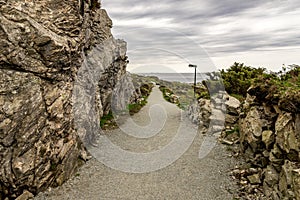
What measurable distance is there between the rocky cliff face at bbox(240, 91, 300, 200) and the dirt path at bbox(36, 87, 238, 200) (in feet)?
5.74

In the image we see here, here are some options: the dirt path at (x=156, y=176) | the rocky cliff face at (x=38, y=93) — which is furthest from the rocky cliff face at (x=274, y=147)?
the rocky cliff face at (x=38, y=93)

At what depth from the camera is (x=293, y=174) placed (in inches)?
346

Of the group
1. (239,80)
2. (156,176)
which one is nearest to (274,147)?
(156,176)

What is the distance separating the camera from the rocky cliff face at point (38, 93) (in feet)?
36.6

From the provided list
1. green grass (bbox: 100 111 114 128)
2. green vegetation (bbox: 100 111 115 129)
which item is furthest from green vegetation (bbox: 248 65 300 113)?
green grass (bbox: 100 111 114 128)

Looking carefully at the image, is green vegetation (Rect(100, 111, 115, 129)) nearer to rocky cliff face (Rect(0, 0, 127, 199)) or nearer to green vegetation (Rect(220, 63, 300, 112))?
rocky cliff face (Rect(0, 0, 127, 199))

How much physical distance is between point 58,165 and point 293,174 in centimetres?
1066

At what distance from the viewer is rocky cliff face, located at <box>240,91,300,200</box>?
9.30 meters

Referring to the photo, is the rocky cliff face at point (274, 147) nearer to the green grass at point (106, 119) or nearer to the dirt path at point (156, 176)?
the dirt path at point (156, 176)

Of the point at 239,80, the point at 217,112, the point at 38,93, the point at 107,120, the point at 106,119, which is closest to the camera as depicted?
the point at 38,93

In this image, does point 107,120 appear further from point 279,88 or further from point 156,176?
point 279,88

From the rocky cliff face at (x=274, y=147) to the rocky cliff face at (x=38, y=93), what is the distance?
32.1ft

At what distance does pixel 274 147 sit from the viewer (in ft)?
36.5

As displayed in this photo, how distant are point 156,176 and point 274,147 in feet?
20.1
